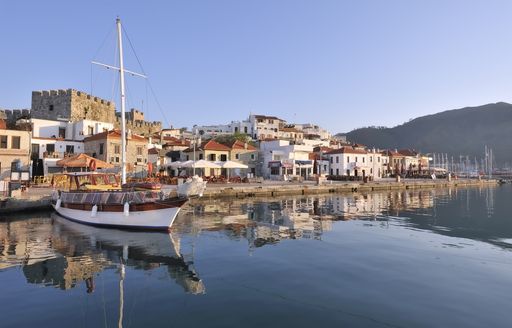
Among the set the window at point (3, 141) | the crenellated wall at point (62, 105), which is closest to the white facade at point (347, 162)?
the crenellated wall at point (62, 105)

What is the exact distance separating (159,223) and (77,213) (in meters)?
6.85

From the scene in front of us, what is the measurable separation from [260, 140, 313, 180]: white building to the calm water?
42.9 meters

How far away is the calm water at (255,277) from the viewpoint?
8.32 metres

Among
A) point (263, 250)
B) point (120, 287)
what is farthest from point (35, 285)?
point (263, 250)

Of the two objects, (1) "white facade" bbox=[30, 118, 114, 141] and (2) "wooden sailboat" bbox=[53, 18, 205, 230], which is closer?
(2) "wooden sailboat" bbox=[53, 18, 205, 230]

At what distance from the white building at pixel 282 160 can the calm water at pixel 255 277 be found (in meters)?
42.9

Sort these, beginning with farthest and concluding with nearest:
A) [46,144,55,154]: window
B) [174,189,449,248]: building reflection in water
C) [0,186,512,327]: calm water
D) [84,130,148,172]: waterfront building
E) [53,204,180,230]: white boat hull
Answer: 1. [46,144,55,154]: window
2. [84,130,148,172]: waterfront building
3. [53,204,180,230]: white boat hull
4. [174,189,449,248]: building reflection in water
5. [0,186,512,327]: calm water

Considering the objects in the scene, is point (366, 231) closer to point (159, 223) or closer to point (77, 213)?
point (159, 223)

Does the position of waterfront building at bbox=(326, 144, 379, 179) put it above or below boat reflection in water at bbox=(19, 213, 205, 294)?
above

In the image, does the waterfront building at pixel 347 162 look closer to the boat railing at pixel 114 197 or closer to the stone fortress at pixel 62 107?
the stone fortress at pixel 62 107

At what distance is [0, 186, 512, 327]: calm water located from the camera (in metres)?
8.32

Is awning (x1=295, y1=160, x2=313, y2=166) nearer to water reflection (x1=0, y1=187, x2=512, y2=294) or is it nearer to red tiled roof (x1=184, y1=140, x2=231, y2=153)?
red tiled roof (x1=184, y1=140, x2=231, y2=153)

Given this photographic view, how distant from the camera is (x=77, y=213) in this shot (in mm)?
22375

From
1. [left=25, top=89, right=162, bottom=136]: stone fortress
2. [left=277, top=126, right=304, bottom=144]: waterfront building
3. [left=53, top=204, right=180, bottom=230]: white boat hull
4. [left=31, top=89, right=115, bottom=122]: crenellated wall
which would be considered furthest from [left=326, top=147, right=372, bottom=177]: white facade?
[left=53, top=204, right=180, bottom=230]: white boat hull
